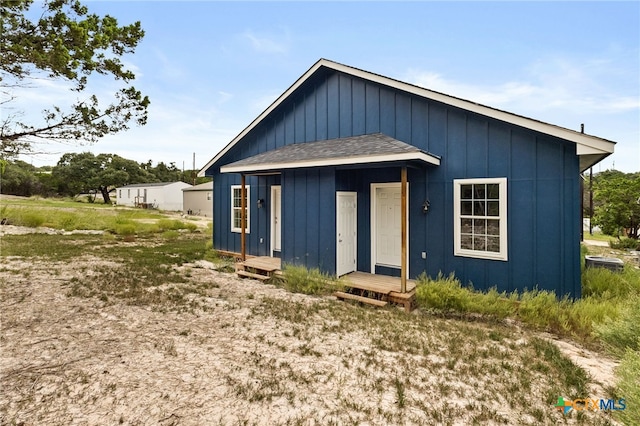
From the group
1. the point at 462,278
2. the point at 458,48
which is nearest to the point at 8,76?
the point at 462,278

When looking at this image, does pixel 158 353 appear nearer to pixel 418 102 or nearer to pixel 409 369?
pixel 409 369

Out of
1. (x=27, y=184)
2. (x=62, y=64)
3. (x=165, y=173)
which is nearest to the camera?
(x=62, y=64)

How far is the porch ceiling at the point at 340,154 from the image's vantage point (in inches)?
246

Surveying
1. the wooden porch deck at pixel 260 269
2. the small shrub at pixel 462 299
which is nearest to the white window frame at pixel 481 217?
the small shrub at pixel 462 299

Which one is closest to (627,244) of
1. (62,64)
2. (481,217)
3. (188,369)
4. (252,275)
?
(481,217)

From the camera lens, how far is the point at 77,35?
414 centimetres

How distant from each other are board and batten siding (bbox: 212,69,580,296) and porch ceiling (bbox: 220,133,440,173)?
41 cm

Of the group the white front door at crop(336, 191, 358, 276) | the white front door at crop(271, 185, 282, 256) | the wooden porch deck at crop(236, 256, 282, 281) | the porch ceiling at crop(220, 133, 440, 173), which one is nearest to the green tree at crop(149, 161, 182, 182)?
the white front door at crop(271, 185, 282, 256)

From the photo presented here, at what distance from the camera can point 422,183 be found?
7.19 m

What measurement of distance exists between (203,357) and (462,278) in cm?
535

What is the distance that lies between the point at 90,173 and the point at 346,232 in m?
52.2

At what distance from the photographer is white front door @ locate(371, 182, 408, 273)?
25.2 feet

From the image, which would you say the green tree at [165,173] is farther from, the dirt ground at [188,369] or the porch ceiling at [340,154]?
the dirt ground at [188,369]

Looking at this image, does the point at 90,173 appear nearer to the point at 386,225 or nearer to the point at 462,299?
the point at 386,225
